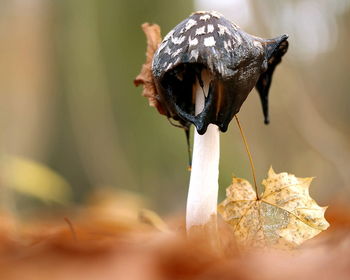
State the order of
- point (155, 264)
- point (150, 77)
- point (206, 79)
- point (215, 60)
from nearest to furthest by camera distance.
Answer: point (155, 264) → point (215, 60) → point (206, 79) → point (150, 77)

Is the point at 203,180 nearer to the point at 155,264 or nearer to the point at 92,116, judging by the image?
the point at 155,264

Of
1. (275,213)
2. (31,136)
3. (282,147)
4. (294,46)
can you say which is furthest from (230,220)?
(282,147)

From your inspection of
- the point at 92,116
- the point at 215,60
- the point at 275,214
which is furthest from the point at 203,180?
the point at 92,116

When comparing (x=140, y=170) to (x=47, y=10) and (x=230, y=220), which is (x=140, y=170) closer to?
(x=47, y=10)

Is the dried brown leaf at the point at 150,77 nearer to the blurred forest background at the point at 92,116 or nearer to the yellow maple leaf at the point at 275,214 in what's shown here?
the yellow maple leaf at the point at 275,214

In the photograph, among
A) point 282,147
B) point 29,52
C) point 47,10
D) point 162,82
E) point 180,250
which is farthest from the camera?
point 282,147

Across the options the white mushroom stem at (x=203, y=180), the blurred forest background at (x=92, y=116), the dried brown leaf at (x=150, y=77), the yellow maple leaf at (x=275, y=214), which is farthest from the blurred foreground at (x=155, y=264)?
the blurred forest background at (x=92, y=116)

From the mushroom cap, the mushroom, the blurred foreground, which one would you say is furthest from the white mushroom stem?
the blurred foreground
